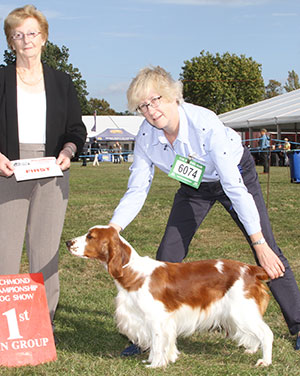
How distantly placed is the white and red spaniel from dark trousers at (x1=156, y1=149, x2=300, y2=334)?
11.6 inches

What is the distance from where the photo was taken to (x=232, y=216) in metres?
3.46

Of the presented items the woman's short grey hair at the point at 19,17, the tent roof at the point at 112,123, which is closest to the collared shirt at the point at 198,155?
the woman's short grey hair at the point at 19,17

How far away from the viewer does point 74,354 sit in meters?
3.38

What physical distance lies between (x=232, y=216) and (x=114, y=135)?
3901cm

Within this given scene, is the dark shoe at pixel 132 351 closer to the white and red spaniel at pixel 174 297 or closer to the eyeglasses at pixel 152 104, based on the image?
the white and red spaniel at pixel 174 297

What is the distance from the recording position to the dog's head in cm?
313

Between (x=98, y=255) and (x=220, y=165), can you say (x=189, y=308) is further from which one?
(x=220, y=165)

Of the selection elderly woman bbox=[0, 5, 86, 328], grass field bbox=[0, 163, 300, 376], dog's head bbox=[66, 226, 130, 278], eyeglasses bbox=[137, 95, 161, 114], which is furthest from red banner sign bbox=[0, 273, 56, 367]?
eyeglasses bbox=[137, 95, 161, 114]

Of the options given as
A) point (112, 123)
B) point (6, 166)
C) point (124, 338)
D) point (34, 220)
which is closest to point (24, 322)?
point (34, 220)

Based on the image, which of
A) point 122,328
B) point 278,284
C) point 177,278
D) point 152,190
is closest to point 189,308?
point 177,278

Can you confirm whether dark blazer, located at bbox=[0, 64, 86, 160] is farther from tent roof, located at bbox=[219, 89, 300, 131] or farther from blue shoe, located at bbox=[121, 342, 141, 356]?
tent roof, located at bbox=[219, 89, 300, 131]

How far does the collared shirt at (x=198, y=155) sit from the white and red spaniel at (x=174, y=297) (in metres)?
0.28

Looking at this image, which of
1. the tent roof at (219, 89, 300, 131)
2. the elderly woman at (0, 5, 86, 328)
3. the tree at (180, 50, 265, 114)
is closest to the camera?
the elderly woman at (0, 5, 86, 328)

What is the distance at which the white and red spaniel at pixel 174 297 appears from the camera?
312cm
